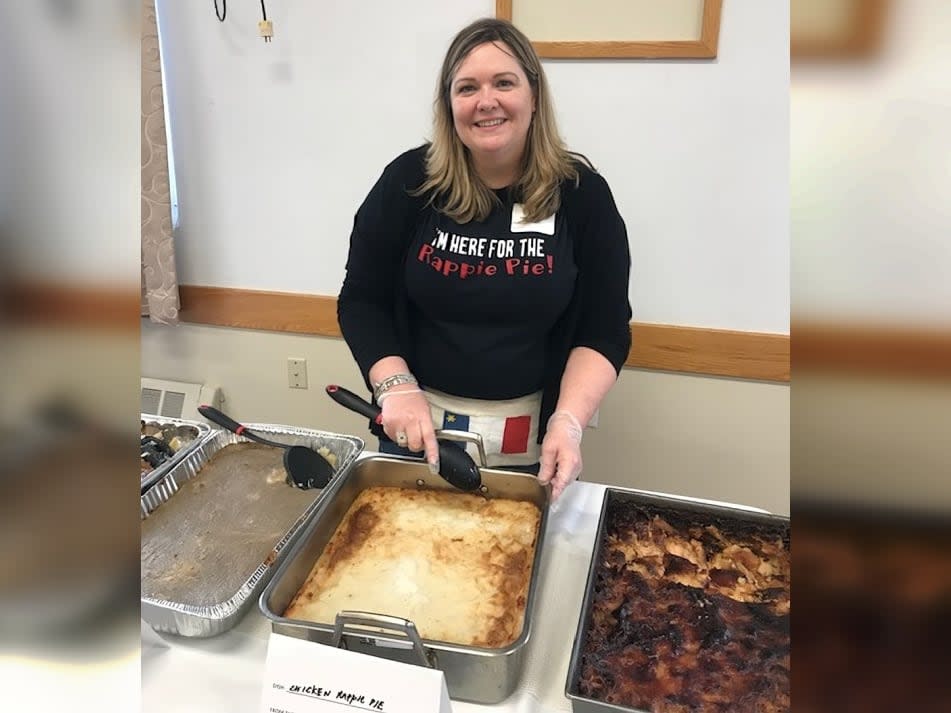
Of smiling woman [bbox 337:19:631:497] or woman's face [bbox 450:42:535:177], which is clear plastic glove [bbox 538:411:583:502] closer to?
smiling woman [bbox 337:19:631:497]

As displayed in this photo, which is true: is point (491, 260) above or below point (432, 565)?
above

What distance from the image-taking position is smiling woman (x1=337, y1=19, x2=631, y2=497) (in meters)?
1.25

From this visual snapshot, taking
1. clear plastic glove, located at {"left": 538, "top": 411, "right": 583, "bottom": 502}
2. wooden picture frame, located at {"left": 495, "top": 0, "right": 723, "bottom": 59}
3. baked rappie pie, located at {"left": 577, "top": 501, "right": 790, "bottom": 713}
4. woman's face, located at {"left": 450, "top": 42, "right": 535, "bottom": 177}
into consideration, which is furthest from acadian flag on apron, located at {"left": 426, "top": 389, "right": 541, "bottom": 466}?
wooden picture frame, located at {"left": 495, "top": 0, "right": 723, "bottom": 59}

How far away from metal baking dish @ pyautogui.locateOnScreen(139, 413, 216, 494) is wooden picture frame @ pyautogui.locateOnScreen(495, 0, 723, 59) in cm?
121

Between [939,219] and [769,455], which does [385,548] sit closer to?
[939,219]

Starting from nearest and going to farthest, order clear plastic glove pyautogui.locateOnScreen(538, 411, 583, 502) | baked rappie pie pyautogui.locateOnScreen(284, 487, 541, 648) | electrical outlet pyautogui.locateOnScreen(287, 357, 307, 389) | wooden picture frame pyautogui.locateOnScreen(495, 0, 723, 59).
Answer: baked rappie pie pyautogui.locateOnScreen(284, 487, 541, 648), clear plastic glove pyautogui.locateOnScreen(538, 411, 583, 502), wooden picture frame pyautogui.locateOnScreen(495, 0, 723, 59), electrical outlet pyautogui.locateOnScreen(287, 357, 307, 389)

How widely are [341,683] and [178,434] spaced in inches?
31.4

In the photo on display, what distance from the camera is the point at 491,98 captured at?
1210 mm

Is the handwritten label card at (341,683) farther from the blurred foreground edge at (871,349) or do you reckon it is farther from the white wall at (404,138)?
the white wall at (404,138)

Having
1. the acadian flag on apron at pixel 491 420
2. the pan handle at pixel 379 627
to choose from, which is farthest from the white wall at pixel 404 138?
the pan handle at pixel 379 627

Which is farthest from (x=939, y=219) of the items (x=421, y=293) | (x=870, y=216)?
(x=421, y=293)

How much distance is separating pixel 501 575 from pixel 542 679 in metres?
0.17

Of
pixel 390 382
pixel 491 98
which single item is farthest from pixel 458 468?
pixel 491 98

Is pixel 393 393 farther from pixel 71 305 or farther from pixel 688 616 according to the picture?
pixel 71 305
